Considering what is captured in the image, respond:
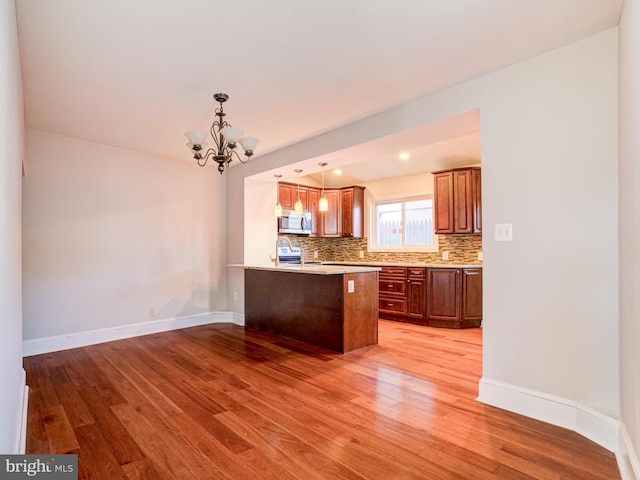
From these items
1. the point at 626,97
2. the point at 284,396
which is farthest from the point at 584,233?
the point at 284,396

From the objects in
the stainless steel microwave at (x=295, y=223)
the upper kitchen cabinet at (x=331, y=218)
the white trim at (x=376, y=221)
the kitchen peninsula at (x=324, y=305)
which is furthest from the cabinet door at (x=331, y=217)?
the kitchen peninsula at (x=324, y=305)

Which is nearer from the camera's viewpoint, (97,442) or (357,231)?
(97,442)

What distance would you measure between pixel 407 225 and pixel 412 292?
1.45 metres

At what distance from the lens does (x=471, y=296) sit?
199 inches

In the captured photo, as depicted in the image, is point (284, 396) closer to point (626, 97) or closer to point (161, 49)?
point (161, 49)

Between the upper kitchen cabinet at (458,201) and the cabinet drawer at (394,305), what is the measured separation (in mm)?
1289

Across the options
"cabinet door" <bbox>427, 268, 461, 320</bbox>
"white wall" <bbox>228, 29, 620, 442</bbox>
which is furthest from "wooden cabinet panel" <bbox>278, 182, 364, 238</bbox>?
"white wall" <bbox>228, 29, 620, 442</bbox>

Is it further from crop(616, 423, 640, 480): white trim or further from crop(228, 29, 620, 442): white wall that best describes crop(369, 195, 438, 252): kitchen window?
crop(616, 423, 640, 480): white trim

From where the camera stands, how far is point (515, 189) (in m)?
2.43

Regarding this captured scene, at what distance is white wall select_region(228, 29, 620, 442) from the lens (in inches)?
81.7

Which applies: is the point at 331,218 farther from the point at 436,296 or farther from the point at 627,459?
the point at 627,459

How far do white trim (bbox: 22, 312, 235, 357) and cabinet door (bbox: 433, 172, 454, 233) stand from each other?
3.61 meters

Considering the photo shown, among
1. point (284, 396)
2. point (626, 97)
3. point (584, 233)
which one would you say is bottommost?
point (284, 396)

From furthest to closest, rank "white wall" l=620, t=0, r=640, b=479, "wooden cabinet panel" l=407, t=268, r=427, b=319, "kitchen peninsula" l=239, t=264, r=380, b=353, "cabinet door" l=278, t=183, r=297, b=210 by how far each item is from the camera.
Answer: "cabinet door" l=278, t=183, r=297, b=210 < "wooden cabinet panel" l=407, t=268, r=427, b=319 < "kitchen peninsula" l=239, t=264, r=380, b=353 < "white wall" l=620, t=0, r=640, b=479
